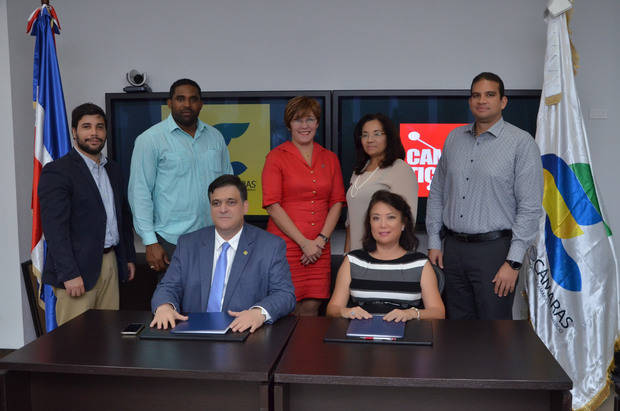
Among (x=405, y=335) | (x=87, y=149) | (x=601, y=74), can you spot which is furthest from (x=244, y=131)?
(x=601, y=74)

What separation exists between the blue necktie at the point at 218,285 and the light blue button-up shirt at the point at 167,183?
0.70 m

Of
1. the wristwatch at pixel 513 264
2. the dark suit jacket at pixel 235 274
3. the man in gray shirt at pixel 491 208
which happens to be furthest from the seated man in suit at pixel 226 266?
the wristwatch at pixel 513 264

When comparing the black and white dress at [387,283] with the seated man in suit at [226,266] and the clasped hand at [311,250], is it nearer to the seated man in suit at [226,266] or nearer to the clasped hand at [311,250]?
the seated man in suit at [226,266]

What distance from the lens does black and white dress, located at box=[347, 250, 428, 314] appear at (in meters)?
2.25

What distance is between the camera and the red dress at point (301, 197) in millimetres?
2891

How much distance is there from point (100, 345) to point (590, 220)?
266 cm

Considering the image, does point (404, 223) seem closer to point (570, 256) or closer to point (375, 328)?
point (375, 328)

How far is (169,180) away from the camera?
2.83 metres

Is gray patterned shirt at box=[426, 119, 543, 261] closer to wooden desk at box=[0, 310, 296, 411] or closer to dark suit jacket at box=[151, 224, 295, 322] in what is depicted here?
dark suit jacket at box=[151, 224, 295, 322]

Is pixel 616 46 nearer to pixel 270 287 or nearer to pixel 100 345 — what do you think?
pixel 270 287

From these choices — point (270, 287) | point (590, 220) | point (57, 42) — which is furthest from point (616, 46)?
point (57, 42)

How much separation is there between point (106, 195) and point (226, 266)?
2.95ft

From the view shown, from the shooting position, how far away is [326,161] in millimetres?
2988

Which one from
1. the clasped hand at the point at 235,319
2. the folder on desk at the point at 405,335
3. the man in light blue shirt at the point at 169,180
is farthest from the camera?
the man in light blue shirt at the point at 169,180
